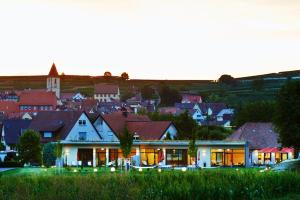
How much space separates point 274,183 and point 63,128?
5837 cm

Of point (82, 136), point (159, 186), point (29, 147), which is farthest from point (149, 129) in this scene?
point (159, 186)

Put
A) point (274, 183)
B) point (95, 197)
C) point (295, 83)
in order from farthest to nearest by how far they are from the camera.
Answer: point (295, 83) < point (274, 183) < point (95, 197)

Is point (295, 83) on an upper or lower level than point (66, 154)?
upper

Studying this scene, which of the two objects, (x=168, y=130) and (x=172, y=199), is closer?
(x=172, y=199)

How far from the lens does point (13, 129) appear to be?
98.2m

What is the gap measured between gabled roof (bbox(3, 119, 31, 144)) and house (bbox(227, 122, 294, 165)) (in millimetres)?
31237

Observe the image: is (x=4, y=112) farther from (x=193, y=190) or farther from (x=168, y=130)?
(x=193, y=190)

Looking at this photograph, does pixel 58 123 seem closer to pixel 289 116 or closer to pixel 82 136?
pixel 82 136

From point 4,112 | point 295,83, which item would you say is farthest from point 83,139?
point 4,112

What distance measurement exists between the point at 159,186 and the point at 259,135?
56.6 meters

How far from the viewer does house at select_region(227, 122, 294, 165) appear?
260ft

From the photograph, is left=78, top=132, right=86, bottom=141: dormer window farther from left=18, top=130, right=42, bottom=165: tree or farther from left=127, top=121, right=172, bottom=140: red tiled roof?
left=18, top=130, right=42, bottom=165: tree

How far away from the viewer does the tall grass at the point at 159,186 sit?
1032 inches

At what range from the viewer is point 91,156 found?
81.8m
